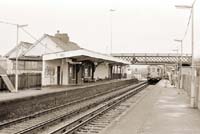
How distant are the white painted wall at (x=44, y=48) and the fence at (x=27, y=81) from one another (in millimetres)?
15848

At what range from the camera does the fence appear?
31.5 m

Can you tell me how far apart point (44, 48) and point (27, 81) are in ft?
70.7

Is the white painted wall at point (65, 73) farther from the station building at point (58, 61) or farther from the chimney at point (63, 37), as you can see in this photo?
the chimney at point (63, 37)

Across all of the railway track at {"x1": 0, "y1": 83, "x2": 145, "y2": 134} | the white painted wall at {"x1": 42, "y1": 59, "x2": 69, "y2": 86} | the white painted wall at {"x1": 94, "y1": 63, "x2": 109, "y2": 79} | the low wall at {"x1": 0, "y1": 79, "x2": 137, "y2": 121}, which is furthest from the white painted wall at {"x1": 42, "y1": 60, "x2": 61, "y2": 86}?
the white painted wall at {"x1": 94, "y1": 63, "x2": 109, "y2": 79}

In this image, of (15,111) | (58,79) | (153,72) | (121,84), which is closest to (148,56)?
(153,72)

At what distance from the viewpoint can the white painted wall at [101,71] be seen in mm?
61081

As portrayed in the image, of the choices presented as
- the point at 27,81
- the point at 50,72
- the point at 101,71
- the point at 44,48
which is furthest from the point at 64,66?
the point at 101,71

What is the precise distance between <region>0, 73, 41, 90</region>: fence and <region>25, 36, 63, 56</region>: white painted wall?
15.8m

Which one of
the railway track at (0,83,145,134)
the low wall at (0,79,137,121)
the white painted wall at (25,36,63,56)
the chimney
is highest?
the chimney

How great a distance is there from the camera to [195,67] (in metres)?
25.0

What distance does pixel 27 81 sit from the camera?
109ft

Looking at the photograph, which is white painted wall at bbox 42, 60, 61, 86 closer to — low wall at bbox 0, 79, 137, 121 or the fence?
the fence

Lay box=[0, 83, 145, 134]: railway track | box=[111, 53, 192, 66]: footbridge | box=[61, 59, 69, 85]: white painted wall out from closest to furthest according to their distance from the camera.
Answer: box=[0, 83, 145, 134]: railway track
box=[61, 59, 69, 85]: white painted wall
box=[111, 53, 192, 66]: footbridge

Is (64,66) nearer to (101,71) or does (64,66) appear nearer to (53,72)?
(53,72)
